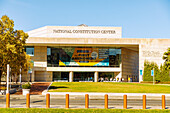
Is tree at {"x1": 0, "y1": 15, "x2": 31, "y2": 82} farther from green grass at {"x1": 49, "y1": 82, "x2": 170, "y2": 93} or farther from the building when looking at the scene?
the building

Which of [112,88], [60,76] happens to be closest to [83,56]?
[60,76]

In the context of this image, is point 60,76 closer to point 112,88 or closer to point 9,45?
point 112,88

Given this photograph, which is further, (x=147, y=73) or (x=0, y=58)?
(x=147, y=73)

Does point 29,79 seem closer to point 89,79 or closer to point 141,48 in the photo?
point 89,79

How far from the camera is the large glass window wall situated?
6288 centimetres

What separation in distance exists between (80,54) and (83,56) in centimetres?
85

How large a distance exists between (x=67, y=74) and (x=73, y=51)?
18.4 ft

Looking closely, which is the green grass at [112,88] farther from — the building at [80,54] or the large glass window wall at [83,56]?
the large glass window wall at [83,56]

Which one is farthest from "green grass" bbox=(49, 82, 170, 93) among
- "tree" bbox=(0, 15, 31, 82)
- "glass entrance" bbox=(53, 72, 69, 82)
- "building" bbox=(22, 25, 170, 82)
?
"glass entrance" bbox=(53, 72, 69, 82)

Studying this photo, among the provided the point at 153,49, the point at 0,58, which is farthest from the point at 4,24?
the point at 153,49

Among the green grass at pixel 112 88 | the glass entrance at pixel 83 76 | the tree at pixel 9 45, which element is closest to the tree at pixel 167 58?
the green grass at pixel 112 88

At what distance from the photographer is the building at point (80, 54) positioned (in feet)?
198

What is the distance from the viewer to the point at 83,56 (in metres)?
63.5

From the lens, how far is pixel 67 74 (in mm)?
63531
